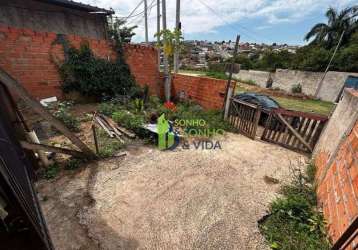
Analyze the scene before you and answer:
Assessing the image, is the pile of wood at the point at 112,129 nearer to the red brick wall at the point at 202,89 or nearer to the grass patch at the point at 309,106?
the red brick wall at the point at 202,89

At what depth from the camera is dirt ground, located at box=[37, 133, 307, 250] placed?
2324 millimetres

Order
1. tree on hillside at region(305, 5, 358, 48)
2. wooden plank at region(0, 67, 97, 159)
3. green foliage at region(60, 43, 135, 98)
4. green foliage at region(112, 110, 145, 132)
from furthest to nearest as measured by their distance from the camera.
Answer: tree on hillside at region(305, 5, 358, 48) → green foliage at region(60, 43, 135, 98) → green foliage at region(112, 110, 145, 132) → wooden plank at region(0, 67, 97, 159)

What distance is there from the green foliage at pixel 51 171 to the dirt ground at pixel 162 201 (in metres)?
0.12

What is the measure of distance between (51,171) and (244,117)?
5.39 m

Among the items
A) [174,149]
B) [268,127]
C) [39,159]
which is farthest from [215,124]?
[39,159]

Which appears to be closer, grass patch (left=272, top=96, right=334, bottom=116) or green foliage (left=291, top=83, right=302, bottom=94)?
grass patch (left=272, top=96, right=334, bottom=116)

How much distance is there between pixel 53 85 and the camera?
5.85 meters

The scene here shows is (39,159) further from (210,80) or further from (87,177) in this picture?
(210,80)

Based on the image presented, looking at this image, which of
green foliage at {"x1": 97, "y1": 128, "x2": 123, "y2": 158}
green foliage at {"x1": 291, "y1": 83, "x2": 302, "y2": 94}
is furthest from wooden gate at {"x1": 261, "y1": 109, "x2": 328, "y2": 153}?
green foliage at {"x1": 291, "y1": 83, "x2": 302, "y2": 94}

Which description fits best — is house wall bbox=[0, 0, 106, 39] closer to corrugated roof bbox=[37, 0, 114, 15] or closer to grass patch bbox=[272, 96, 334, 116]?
corrugated roof bbox=[37, 0, 114, 15]

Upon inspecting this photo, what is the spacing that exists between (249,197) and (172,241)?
1607 millimetres

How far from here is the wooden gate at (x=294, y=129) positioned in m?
4.61

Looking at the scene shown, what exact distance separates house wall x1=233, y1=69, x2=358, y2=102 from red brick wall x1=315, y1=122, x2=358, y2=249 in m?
14.9

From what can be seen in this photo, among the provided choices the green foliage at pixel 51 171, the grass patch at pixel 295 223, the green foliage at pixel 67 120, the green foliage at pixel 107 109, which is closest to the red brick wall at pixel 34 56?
the green foliage at pixel 67 120
